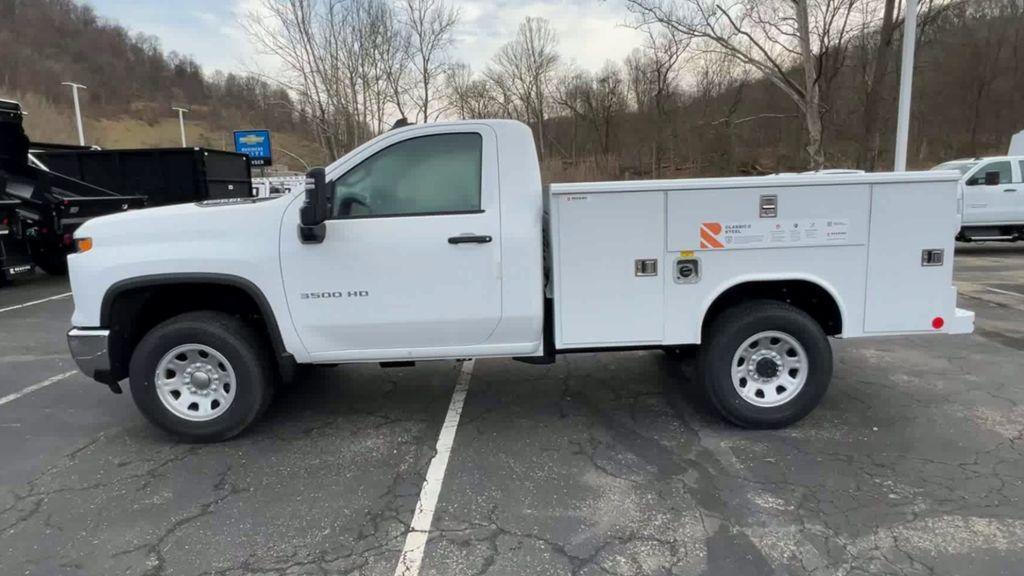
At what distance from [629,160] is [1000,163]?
35887 millimetres

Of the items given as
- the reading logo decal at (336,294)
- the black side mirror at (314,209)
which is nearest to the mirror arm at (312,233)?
the black side mirror at (314,209)

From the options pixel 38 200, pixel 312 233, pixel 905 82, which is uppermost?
pixel 905 82

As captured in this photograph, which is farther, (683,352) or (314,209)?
(683,352)

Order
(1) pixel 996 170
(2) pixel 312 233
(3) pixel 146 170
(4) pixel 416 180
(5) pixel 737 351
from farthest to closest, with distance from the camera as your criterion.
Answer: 1. (3) pixel 146 170
2. (1) pixel 996 170
3. (5) pixel 737 351
4. (4) pixel 416 180
5. (2) pixel 312 233

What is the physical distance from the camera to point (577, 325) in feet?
13.5

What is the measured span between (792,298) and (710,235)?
96cm

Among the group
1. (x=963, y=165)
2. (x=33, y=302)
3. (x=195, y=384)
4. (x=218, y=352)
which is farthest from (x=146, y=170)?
(x=963, y=165)

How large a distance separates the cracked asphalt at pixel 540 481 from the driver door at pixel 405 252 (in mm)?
828

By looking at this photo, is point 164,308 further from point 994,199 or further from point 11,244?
point 994,199

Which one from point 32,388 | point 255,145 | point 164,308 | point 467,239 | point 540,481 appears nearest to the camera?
point 540,481

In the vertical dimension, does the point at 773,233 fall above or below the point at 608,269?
above

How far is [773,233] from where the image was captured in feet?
13.0

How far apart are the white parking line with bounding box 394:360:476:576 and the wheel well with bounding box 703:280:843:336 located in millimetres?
1979

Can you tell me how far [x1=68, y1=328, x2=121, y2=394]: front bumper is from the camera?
4.04 metres
